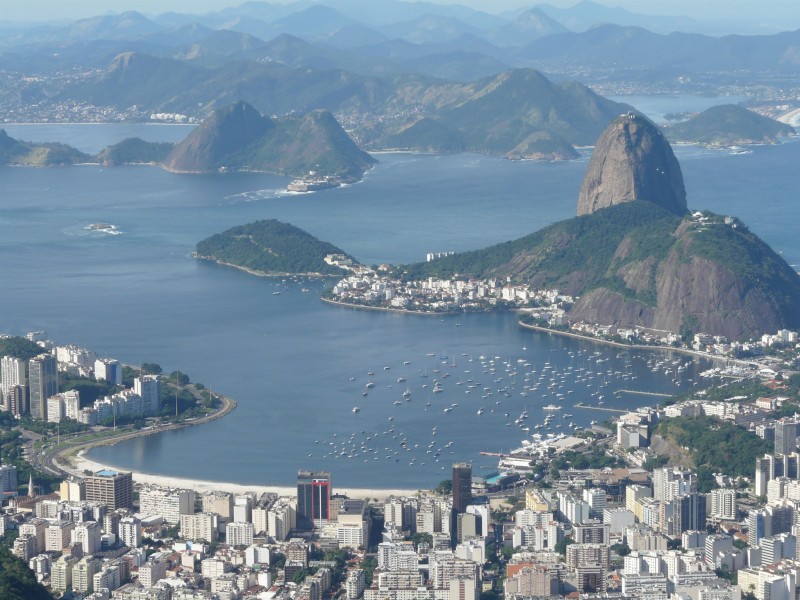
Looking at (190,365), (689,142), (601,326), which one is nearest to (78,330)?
(190,365)

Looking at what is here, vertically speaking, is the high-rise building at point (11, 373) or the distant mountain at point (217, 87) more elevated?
the distant mountain at point (217, 87)

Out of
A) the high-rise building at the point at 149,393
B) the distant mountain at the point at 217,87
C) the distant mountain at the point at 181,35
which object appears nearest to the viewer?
the high-rise building at the point at 149,393

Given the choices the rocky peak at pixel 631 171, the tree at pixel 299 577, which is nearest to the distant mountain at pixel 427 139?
the rocky peak at pixel 631 171

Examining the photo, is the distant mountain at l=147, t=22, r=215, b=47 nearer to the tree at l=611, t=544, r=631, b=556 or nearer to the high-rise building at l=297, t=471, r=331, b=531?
the high-rise building at l=297, t=471, r=331, b=531

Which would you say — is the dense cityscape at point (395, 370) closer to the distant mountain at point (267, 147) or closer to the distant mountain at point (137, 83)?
the distant mountain at point (267, 147)

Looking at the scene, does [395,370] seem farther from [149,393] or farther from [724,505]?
[724,505]

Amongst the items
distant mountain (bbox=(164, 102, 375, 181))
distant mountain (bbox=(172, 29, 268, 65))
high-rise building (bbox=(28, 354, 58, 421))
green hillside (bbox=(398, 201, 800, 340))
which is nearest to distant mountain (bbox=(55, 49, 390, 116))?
distant mountain (bbox=(172, 29, 268, 65))
